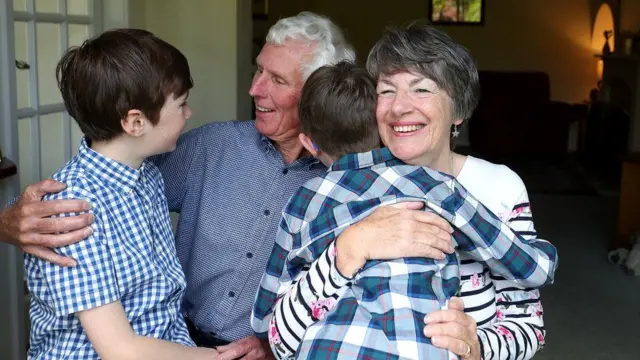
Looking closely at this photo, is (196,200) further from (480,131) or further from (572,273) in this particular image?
(480,131)

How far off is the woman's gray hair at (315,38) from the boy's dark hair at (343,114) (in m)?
0.43

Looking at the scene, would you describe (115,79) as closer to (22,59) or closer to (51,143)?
(22,59)

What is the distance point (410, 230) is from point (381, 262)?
0.07 meters

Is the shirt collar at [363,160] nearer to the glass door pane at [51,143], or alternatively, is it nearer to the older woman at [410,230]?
the older woman at [410,230]

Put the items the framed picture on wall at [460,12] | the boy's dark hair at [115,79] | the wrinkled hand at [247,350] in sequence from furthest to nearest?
1. the framed picture on wall at [460,12]
2. the wrinkled hand at [247,350]
3. the boy's dark hair at [115,79]

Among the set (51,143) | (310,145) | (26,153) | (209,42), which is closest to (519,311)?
(310,145)

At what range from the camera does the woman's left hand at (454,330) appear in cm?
136


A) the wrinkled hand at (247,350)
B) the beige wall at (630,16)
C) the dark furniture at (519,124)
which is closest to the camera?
the wrinkled hand at (247,350)

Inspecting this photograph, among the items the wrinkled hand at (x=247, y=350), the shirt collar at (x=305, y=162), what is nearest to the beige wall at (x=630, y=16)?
the shirt collar at (x=305, y=162)

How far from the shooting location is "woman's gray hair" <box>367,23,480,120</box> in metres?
1.53

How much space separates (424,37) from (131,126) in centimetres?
58

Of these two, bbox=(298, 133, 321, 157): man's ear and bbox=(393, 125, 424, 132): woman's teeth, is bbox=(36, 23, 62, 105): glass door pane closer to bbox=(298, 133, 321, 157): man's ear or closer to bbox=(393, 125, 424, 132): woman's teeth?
bbox=(298, 133, 321, 157): man's ear

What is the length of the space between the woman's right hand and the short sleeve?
0.41 m

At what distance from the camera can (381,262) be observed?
139 centimetres
